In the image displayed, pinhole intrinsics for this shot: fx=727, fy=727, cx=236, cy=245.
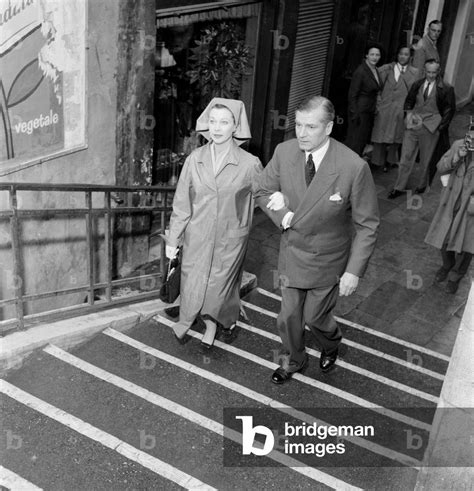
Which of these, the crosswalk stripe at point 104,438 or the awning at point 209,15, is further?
the awning at point 209,15

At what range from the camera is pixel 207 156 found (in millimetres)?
5227

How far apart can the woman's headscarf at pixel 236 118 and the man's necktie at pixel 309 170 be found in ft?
2.23

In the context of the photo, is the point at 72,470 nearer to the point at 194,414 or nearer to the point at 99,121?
the point at 194,414

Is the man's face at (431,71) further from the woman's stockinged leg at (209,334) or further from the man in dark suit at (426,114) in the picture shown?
the woman's stockinged leg at (209,334)

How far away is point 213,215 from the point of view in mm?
5238

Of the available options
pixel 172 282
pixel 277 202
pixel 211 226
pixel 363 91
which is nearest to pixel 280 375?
pixel 172 282

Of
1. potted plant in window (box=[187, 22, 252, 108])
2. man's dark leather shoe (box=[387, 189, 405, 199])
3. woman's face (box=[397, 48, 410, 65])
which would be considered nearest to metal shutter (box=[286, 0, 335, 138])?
woman's face (box=[397, 48, 410, 65])

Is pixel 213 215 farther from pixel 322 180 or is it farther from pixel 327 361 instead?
pixel 327 361

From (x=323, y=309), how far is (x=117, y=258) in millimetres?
3502

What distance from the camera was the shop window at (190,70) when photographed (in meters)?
7.92

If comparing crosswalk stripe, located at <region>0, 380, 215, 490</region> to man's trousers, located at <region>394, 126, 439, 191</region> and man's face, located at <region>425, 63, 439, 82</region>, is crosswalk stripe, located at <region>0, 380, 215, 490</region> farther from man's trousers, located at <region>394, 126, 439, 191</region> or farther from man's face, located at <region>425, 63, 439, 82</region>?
man's face, located at <region>425, 63, 439, 82</region>

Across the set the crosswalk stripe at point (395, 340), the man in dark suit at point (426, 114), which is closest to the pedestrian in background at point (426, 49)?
the man in dark suit at point (426, 114)

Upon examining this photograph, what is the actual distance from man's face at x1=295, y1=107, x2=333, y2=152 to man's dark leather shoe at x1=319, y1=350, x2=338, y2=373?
5.42 feet
